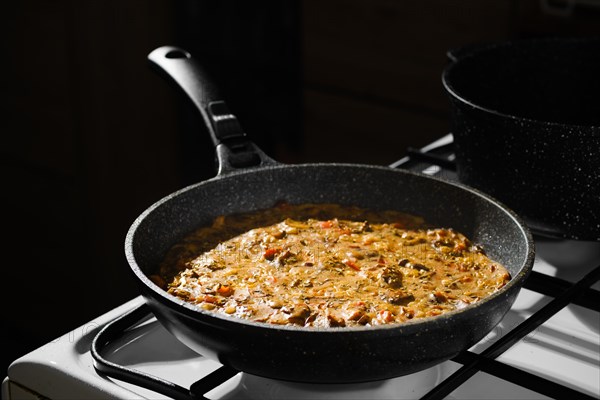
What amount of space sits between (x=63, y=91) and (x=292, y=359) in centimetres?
198

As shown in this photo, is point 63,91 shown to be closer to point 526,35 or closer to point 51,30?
point 51,30

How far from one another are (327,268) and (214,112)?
0.88ft

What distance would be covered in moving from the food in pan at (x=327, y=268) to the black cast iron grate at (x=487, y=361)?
0.16ft

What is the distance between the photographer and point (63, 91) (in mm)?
2500

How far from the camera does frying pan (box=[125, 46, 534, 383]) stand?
0.67 meters

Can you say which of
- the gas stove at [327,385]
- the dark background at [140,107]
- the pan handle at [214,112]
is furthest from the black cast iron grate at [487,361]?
the dark background at [140,107]

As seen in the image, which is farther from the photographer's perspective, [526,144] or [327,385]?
[526,144]

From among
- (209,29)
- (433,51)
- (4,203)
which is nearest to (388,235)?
(433,51)

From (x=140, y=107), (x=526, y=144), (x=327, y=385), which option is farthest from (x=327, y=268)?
(x=140, y=107)

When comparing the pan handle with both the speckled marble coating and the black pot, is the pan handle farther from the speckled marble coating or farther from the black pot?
the black pot

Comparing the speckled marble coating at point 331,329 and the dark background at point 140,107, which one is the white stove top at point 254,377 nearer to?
the speckled marble coating at point 331,329

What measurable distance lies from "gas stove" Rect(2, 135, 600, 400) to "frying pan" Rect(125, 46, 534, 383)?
0.06 metres

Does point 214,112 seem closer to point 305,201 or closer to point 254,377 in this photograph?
point 305,201

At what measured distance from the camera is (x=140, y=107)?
2549mm
